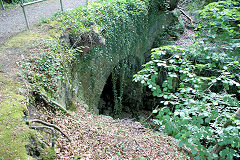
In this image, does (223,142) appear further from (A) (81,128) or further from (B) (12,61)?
(B) (12,61)

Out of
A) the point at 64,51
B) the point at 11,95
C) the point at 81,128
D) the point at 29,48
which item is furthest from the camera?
the point at 64,51

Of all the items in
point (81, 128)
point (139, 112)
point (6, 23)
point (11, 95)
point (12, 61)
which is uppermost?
point (6, 23)

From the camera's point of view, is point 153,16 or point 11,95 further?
point 153,16

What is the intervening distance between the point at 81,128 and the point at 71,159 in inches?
47.9

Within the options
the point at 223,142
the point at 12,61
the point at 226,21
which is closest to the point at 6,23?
the point at 12,61

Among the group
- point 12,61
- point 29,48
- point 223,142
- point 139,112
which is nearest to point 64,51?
point 29,48

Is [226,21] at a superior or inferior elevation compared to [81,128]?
superior

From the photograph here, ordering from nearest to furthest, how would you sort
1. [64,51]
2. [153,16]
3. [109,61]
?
[64,51] → [109,61] → [153,16]

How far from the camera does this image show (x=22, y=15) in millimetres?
7664

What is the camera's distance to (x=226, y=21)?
329 cm

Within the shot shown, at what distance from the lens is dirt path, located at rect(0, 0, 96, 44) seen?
6379 millimetres

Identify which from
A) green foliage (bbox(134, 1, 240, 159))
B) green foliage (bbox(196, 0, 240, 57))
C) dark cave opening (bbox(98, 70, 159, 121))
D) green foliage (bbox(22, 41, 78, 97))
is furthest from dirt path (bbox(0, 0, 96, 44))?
green foliage (bbox(196, 0, 240, 57))

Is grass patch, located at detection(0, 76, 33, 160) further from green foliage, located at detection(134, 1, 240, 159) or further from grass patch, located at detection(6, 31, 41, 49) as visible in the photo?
green foliage, located at detection(134, 1, 240, 159)

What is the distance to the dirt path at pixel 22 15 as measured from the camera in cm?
638
